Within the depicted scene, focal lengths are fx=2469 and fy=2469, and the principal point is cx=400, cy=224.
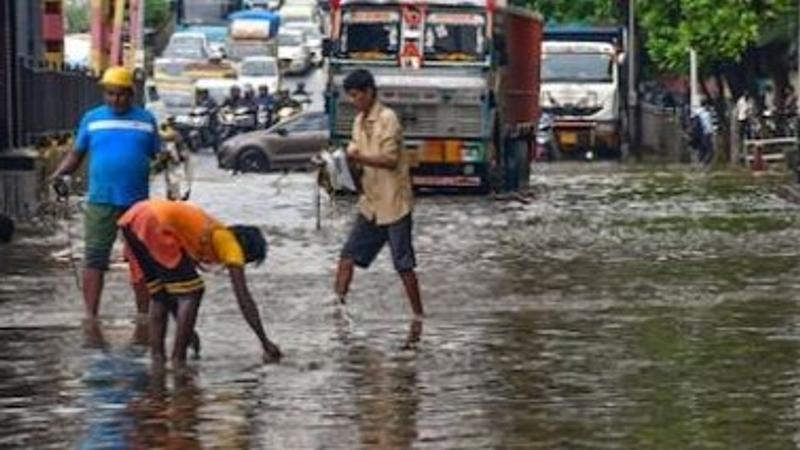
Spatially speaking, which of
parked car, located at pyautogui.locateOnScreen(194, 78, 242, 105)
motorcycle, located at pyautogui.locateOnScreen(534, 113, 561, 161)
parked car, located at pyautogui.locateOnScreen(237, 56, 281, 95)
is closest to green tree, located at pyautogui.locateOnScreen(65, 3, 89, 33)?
parked car, located at pyautogui.locateOnScreen(237, 56, 281, 95)

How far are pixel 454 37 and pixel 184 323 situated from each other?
22.7 metres

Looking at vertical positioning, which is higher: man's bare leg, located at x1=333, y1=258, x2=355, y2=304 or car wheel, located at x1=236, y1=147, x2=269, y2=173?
man's bare leg, located at x1=333, y1=258, x2=355, y2=304

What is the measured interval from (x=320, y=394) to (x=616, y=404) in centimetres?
164

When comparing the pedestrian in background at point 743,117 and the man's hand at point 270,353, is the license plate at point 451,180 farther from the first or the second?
the man's hand at point 270,353

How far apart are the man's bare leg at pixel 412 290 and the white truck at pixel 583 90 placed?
142 feet

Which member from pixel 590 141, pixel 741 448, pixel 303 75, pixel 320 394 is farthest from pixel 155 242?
pixel 303 75

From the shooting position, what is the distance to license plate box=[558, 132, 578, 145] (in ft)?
203

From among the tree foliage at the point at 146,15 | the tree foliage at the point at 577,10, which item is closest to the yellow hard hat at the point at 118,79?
the tree foliage at the point at 577,10

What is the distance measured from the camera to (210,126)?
63000 millimetres

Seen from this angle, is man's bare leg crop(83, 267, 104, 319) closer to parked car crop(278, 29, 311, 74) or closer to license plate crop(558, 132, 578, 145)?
license plate crop(558, 132, 578, 145)

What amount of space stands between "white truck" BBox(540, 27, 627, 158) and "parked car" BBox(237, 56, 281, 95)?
39.1 feet

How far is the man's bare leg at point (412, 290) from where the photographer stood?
667 inches

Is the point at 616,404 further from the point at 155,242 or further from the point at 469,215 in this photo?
the point at 469,215

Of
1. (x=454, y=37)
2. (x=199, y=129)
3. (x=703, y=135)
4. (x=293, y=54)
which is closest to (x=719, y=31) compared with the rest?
(x=703, y=135)
